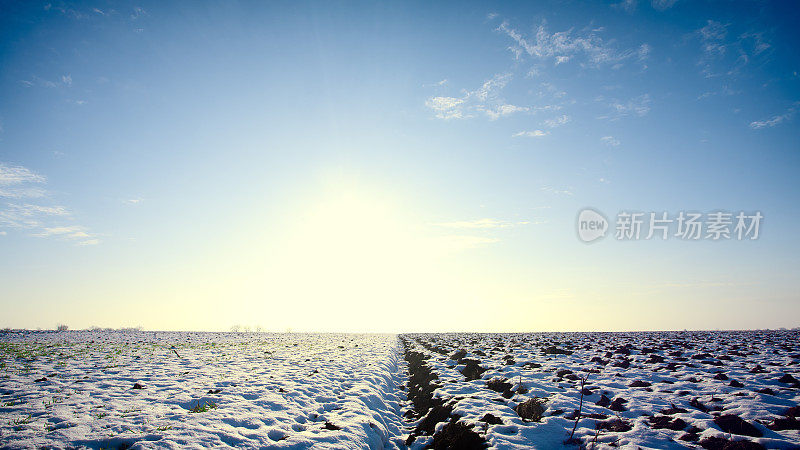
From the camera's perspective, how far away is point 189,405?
947cm

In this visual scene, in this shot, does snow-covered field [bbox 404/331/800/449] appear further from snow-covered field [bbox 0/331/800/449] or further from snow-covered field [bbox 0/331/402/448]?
snow-covered field [bbox 0/331/402/448]

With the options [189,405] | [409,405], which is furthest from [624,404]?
[189,405]

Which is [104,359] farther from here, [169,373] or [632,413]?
[632,413]

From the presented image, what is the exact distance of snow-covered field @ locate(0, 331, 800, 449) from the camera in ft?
22.9

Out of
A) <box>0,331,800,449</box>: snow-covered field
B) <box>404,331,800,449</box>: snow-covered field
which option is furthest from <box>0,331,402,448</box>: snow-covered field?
<box>404,331,800,449</box>: snow-covered field

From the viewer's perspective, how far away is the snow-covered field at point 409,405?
698cm

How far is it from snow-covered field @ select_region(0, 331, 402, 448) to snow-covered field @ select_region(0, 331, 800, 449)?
0.14 ft

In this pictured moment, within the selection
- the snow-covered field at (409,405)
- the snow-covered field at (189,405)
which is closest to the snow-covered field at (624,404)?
the snow-covered field at (409,405)

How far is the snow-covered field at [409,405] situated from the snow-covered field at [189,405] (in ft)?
0.14

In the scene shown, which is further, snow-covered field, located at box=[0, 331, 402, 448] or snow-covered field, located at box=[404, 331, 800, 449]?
snow-covered field, located at box=[0, 331, 402, 448]

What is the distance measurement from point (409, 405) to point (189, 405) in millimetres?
7805

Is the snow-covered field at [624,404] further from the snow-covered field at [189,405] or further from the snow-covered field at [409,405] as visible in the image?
the snow-covered field at [189,405]

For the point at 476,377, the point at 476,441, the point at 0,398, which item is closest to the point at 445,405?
the point at 476,441

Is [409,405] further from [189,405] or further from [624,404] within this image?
[189,405]
